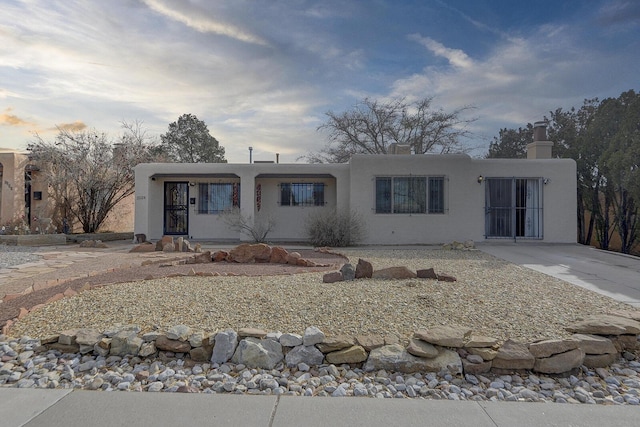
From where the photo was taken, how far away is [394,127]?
26.1m

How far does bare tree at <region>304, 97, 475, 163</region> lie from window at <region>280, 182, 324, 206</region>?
388 inches

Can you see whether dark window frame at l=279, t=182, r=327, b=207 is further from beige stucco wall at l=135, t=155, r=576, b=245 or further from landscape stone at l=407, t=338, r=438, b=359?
landscape stone at l=407, t=338, r=438, b=359

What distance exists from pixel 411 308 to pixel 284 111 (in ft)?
43.0

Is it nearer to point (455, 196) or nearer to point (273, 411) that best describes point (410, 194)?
point (455, 196)

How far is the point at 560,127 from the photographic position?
21453mm

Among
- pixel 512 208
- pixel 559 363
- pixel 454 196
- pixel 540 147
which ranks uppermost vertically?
pixel 540 147

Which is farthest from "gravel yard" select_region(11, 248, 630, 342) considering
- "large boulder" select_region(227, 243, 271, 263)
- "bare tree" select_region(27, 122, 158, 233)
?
"bare tree" select_region(27, 122, 158, 233)

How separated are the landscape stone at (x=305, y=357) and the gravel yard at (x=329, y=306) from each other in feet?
1.29

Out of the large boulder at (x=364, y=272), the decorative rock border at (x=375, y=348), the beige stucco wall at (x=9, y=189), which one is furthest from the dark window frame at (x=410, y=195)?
the beige stucco wall at (x=9, y=189)

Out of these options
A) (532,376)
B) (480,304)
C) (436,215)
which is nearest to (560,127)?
(436,215)

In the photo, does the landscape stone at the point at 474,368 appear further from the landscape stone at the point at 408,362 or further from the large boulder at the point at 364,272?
the large boulder at the point at 364,272

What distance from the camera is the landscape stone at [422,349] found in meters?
3.77

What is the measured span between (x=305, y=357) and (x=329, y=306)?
1.28 metres

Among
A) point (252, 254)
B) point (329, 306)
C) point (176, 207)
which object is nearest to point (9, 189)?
point (176, 207)
